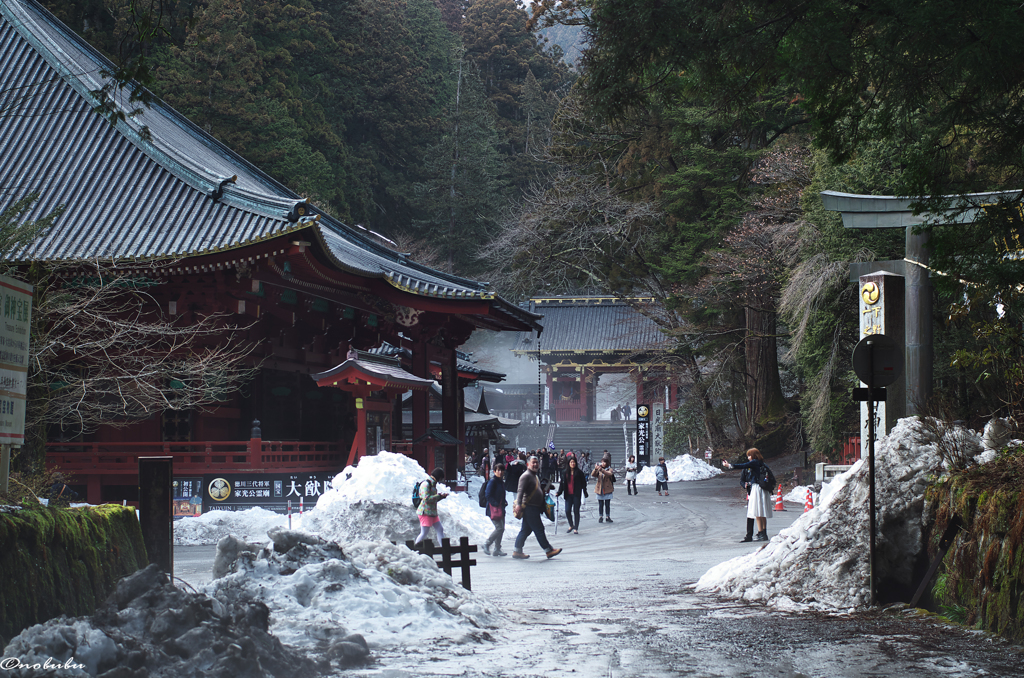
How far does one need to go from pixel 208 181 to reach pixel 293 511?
7354 mm

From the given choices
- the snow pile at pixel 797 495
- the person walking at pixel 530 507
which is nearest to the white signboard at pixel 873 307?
the person walking at pixel 530 507

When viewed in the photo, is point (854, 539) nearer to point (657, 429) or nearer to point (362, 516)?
point (362, 516)

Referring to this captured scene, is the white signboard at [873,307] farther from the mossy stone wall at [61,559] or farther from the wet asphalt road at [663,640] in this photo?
the mossy stone wall at [61,559]

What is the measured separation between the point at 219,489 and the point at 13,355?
13176 mm

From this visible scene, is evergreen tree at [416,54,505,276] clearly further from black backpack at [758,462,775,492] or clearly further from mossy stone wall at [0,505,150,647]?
mossy stone wall at [0,505,150,647]

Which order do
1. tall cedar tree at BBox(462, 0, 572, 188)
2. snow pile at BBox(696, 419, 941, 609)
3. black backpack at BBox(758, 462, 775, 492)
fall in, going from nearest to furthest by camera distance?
snow pile at BBox(696, 419, 941, 609), black backpack at BBox(758, 462, 775, 492), tall cedar tree at BBox(462, 0, 572, 188)

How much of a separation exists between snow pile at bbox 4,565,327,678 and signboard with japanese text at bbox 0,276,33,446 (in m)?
1.37

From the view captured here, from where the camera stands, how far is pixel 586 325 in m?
55.8

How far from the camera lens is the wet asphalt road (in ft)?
21.8

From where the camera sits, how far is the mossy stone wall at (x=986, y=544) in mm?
7379

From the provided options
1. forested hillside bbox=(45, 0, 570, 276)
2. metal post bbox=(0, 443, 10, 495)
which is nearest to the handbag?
metal post bbox=(0, 443, 10, 495)

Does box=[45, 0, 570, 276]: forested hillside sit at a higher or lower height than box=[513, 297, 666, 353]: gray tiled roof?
higher

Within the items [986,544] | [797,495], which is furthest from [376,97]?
[986,544]

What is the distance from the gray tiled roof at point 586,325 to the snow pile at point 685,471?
1475 cm
